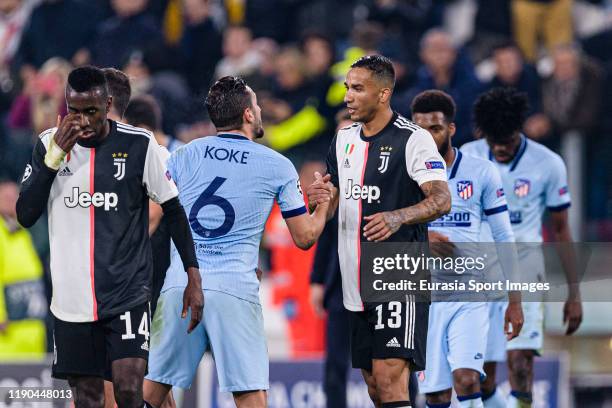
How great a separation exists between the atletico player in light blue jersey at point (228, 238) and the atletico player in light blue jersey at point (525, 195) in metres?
2.43

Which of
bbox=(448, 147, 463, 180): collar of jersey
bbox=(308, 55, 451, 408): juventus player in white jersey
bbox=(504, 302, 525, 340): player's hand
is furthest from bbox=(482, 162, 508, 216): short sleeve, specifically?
bbox=(308, 55, 451, 408): juventus player in white jersey

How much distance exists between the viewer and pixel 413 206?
8.00m

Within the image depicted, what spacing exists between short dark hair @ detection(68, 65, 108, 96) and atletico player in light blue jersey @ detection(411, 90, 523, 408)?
2594mm

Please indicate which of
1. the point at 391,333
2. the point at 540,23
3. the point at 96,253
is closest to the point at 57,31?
the point at 540,23

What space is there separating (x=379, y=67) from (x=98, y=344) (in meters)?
2.49

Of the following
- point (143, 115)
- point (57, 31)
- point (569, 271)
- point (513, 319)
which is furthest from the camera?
point (57, 31)

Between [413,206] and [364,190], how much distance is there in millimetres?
445

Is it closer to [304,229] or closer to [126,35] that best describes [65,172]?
[304,229]

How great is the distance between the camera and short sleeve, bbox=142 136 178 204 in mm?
7832

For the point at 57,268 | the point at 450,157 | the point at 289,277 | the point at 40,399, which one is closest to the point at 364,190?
the point at 450,157

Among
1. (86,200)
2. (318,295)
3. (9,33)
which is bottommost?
(318,295)

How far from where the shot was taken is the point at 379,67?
8.42m

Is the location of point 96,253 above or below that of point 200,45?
below

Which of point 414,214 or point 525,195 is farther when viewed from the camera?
point 525,195
